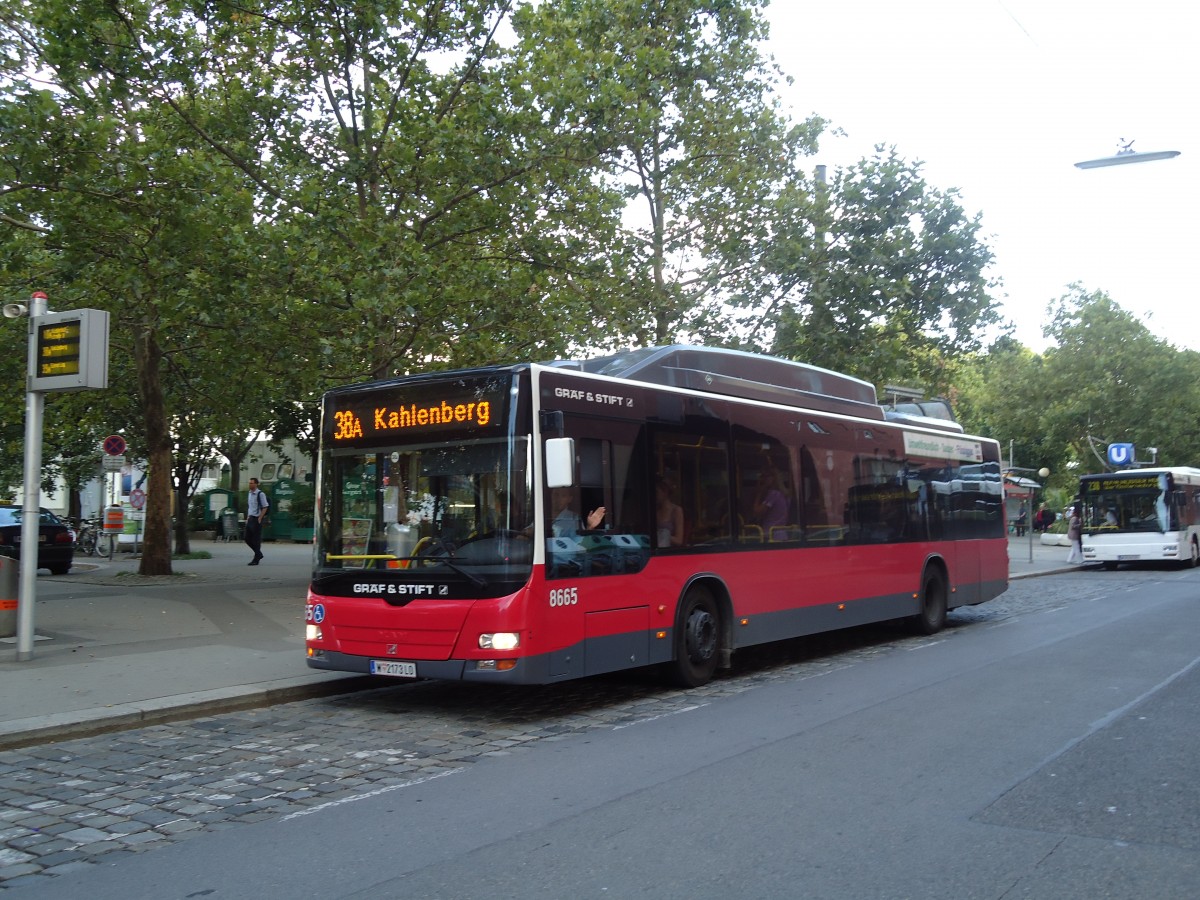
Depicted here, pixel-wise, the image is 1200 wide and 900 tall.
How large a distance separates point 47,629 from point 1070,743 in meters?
11.4

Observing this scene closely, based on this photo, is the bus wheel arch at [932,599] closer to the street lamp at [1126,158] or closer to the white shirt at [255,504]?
the street lamp at [1126,158]

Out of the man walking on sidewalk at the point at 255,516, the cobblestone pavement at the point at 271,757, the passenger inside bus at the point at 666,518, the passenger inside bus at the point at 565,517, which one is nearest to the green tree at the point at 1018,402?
the man walking on sidewalk at the point at 255,516

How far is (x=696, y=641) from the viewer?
10227 millimetres

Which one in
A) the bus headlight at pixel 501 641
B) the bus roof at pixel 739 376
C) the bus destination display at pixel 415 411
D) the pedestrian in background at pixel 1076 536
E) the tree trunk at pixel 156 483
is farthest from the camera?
the pedestrian in background at pixel 1076 536

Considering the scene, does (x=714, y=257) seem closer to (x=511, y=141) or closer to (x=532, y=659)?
(x=511, y=141)

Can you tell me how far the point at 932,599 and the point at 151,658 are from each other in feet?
33.0

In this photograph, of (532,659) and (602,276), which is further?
(602,276)

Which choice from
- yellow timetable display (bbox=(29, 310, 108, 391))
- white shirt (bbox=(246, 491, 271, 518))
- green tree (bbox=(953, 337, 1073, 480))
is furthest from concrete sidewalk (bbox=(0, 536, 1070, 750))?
green tree (bbox=(953, 337, 1073, 480))

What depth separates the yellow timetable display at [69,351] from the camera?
1058 centimetres

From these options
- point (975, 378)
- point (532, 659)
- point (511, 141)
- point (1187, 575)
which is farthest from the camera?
point (975, 378)

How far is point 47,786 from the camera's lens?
6633 mm

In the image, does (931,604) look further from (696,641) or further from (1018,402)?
(1018,402)

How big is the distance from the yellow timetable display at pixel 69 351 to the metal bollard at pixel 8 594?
90.0 inches

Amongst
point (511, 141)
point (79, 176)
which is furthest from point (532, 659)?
point (511, 141)
